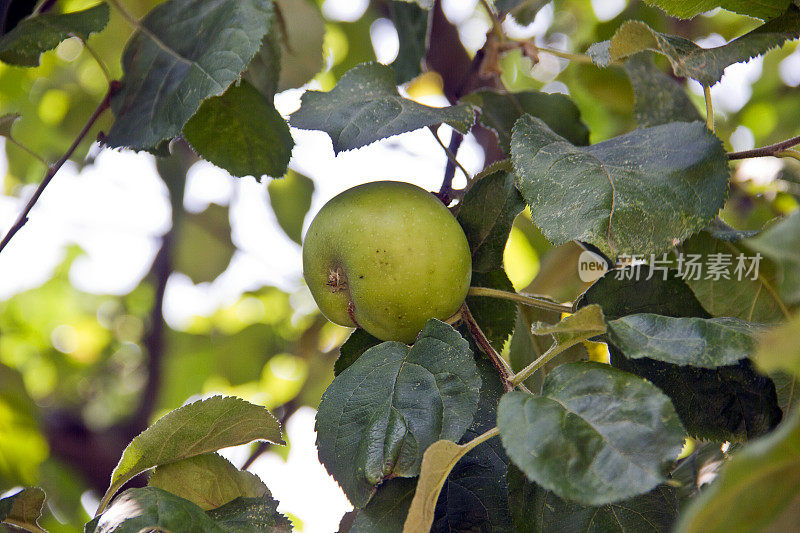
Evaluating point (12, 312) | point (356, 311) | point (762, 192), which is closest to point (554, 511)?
point (356, 311)

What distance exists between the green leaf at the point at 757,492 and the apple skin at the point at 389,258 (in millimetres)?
313

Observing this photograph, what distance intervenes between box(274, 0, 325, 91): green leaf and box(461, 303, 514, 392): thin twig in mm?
543

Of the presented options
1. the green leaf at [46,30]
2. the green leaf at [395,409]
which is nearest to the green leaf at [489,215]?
the green leaf at [395,409]

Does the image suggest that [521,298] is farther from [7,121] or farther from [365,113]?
[7,121]

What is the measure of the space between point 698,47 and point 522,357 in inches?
15.0

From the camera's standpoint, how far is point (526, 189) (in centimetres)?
54

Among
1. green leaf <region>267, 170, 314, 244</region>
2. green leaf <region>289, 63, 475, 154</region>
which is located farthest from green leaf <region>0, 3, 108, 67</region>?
green leaf <region>267, 170, 314, 244</region>

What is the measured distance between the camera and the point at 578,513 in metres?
0.50

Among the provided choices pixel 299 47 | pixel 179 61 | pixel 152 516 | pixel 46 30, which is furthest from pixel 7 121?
pixel 152 516

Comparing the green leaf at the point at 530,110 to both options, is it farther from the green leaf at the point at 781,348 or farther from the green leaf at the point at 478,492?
the green leaf at the point at 781,348

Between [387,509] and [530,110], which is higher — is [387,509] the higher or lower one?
the lower one

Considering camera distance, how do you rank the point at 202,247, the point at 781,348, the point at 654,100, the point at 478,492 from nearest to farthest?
1. the point at 781,348
2. the point at 478,492
3. the point at 654,100
4. the point at 202,247

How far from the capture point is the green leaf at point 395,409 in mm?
481

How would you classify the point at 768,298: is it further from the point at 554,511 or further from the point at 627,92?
the point at 627,92
